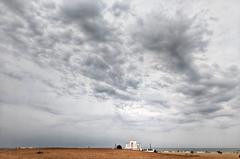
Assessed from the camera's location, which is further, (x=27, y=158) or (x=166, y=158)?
(x=166, y=158)

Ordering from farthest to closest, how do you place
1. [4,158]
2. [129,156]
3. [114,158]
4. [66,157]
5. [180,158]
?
[180,158]
[129,156]
[114,158]
[66,157]
[4,158]

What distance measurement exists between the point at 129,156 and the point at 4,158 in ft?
71.8

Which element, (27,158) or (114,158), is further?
(114,158)

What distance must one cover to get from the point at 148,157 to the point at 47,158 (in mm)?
19617

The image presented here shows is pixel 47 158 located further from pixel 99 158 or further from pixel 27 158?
pixel 99 158

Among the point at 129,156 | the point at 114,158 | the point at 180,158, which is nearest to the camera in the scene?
the point at 114,158

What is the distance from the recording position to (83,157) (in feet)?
135

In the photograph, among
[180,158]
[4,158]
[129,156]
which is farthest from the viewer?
[180,158]

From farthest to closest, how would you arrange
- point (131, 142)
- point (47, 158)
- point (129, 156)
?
point (131, 142) < point (129, 156) < point (47, 158)

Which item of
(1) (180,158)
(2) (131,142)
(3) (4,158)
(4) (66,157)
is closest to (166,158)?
(1) (180,158)

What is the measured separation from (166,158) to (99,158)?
14526mm

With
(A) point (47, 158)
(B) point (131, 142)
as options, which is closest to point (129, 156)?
(A) point (47, 158)

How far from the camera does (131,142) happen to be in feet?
310

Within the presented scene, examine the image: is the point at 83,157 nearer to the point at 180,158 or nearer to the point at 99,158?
the point at 99,158
